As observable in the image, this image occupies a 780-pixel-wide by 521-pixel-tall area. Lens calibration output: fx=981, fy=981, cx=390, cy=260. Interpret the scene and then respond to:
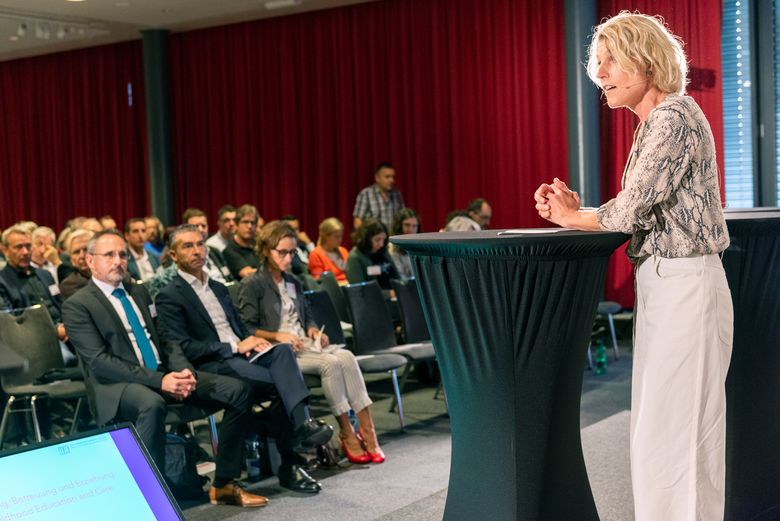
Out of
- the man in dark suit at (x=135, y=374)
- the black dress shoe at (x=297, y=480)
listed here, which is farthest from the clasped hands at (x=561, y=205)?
the black dress shoe at (x=297, y=480)

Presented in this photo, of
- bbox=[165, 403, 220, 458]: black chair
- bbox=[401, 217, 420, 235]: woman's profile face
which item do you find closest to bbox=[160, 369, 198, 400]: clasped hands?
bbox=[165, 403, 220, 458]: black chair

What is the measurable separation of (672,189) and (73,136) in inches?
498

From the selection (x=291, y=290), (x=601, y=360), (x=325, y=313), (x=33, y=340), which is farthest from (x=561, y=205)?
(x=601, y=360)

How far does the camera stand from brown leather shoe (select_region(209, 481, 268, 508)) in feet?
13.4

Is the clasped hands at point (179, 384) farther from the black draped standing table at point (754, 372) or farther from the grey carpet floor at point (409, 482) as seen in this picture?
the black draped standing table at point (754, 372)

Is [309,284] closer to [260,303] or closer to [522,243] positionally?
[260,303]

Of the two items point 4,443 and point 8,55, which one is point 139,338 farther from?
point 8,55

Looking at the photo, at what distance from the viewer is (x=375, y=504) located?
4.03 meters

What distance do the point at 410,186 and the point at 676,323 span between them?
860cm

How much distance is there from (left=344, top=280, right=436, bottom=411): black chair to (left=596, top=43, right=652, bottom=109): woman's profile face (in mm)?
3399

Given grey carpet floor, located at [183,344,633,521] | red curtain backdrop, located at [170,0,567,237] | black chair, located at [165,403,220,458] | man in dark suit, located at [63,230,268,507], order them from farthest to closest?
red curtain backdrop, located at [170,0,567,237]
black chair, located at [165,403,220,458]
man in dark suit, located at [63,230,268,507]
grey carpet floor, located at [183,344,633,521]

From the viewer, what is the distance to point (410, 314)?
6016 mm

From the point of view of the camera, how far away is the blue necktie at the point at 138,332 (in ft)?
14.0

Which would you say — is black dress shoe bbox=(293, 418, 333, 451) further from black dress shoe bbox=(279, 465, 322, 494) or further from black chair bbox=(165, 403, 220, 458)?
black chair bbox=(165, 403, 220, 458)
